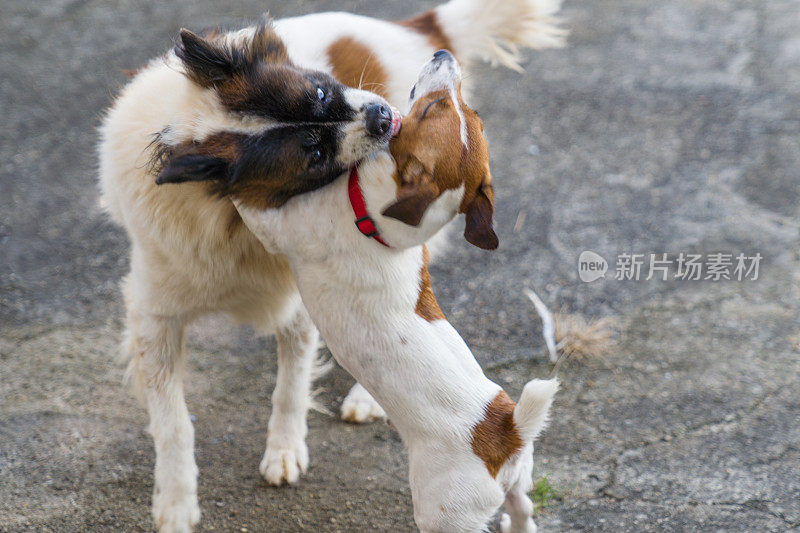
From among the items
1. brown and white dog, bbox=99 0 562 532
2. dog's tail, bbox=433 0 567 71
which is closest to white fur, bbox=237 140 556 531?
brown and white dog, bbox=99 0 562 532

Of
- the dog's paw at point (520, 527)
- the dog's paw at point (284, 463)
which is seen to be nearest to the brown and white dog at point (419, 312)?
the dog's paw at point (520, 527)

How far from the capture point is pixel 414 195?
75.6 inches

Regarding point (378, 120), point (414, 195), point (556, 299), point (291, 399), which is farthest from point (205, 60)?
point (556, 299)

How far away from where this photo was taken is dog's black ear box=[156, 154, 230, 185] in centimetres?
202

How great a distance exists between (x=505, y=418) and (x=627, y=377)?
1344 millimetres

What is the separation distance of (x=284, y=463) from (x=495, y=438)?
42.4 inches

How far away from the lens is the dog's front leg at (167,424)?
2639mm

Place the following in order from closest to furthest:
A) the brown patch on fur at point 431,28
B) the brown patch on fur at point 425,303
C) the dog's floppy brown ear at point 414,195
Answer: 1. the dog's floppy brown ear at point 414,195
2. the brown patch on fur at point 425,303
3. the brown patch on fur at point 431,28

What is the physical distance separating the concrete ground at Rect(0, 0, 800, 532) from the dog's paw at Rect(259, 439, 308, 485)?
Result: 0.17 feet

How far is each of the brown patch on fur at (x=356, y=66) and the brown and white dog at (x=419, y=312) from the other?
0.60 m

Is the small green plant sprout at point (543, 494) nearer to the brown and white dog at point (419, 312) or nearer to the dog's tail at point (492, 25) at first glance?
the brown and white dog at point (419, 312)

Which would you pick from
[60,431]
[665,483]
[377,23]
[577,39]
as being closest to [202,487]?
[60,431]

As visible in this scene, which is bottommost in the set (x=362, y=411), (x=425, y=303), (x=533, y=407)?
(x=362, y=411)

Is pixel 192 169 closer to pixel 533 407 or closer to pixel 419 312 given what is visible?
pixel 419 312
